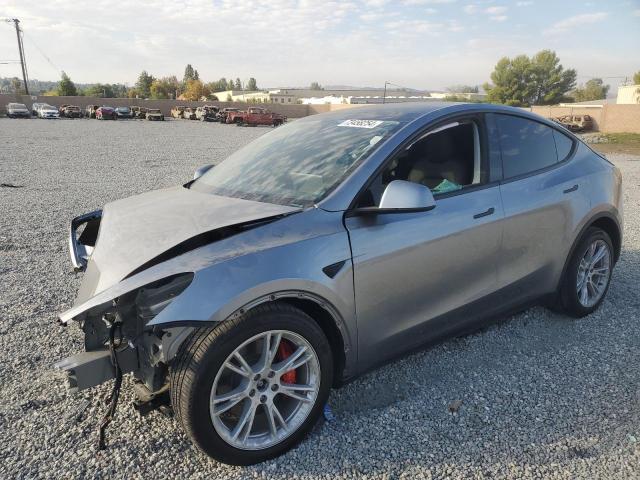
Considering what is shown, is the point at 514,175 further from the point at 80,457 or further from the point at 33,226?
the point at 33,226

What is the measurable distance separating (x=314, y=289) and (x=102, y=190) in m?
8.54

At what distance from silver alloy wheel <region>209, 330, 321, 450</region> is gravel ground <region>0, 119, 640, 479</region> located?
0.53 ft

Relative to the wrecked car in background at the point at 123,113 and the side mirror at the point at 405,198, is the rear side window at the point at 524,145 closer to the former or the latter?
the side mirror at the point at 405,198

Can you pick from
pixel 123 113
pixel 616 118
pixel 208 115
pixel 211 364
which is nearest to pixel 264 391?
pixel 211 364

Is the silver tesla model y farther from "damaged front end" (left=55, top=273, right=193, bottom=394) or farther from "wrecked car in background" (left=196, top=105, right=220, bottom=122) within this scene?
"wrecked car in background" (left=196, top=105, right=220, bottom=122)

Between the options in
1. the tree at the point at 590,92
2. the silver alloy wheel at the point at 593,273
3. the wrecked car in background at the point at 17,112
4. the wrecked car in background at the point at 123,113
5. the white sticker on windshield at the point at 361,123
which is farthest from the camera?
the tree at the point at 590,92

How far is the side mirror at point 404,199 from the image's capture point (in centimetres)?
258

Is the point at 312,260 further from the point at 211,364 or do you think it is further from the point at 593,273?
the point at 593,273

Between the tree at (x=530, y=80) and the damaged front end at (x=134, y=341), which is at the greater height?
the tree at (x=530, y=80)

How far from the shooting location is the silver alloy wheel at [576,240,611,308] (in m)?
4.04

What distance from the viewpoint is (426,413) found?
2.91 meters

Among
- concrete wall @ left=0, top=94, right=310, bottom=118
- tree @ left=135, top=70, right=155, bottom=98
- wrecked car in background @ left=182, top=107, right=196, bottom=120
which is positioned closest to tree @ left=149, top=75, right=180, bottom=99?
tree @ left=135, top=70, right=155, bottom=98

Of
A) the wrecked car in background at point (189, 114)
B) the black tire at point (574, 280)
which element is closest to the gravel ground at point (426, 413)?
the black tire at point (574, 280)

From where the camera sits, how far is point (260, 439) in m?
2.51
